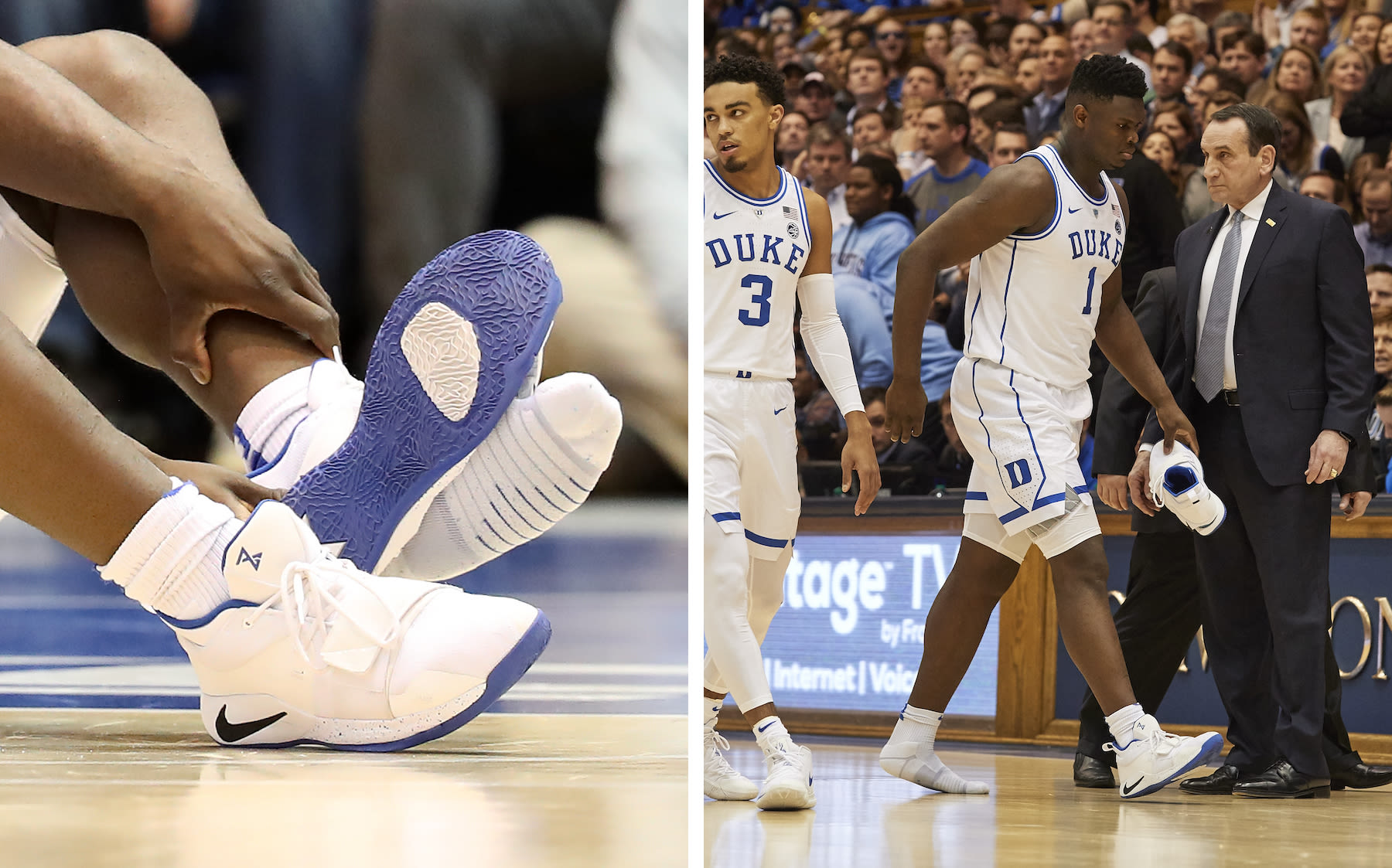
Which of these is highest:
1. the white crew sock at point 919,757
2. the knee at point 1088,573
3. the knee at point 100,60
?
the knee at point 100,60

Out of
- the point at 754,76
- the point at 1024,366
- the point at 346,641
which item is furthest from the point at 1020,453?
the point at 346,641

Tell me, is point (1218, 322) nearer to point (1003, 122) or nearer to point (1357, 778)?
point (1357, 778)

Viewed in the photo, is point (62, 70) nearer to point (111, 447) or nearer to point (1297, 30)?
point (111, 447)

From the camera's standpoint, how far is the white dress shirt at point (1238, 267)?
121 inches

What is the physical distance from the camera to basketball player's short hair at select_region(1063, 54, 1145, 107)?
9.34 ft

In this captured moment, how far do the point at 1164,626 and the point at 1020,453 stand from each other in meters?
0.83

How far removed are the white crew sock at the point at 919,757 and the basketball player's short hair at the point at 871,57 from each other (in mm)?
3303

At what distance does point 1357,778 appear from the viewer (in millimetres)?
3166

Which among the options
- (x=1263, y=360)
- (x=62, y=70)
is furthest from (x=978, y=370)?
(x=62, y=70)

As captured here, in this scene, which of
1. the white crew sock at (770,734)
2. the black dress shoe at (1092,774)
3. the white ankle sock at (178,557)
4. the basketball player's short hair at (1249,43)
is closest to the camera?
the white ankle sock at (178,557)

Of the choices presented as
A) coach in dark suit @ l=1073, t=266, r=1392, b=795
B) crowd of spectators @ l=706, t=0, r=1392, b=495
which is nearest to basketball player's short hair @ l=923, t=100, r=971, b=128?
crowd of spectators @ l=706, t=0, r=1392, b=495

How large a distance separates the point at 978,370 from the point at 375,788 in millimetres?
2009

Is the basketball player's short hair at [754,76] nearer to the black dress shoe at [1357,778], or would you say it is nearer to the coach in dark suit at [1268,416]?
the coach in dark suit at [1268,416]

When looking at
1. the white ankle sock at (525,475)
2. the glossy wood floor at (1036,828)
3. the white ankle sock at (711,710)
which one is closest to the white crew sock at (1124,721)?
the glossy wood floor at (1036,828)
